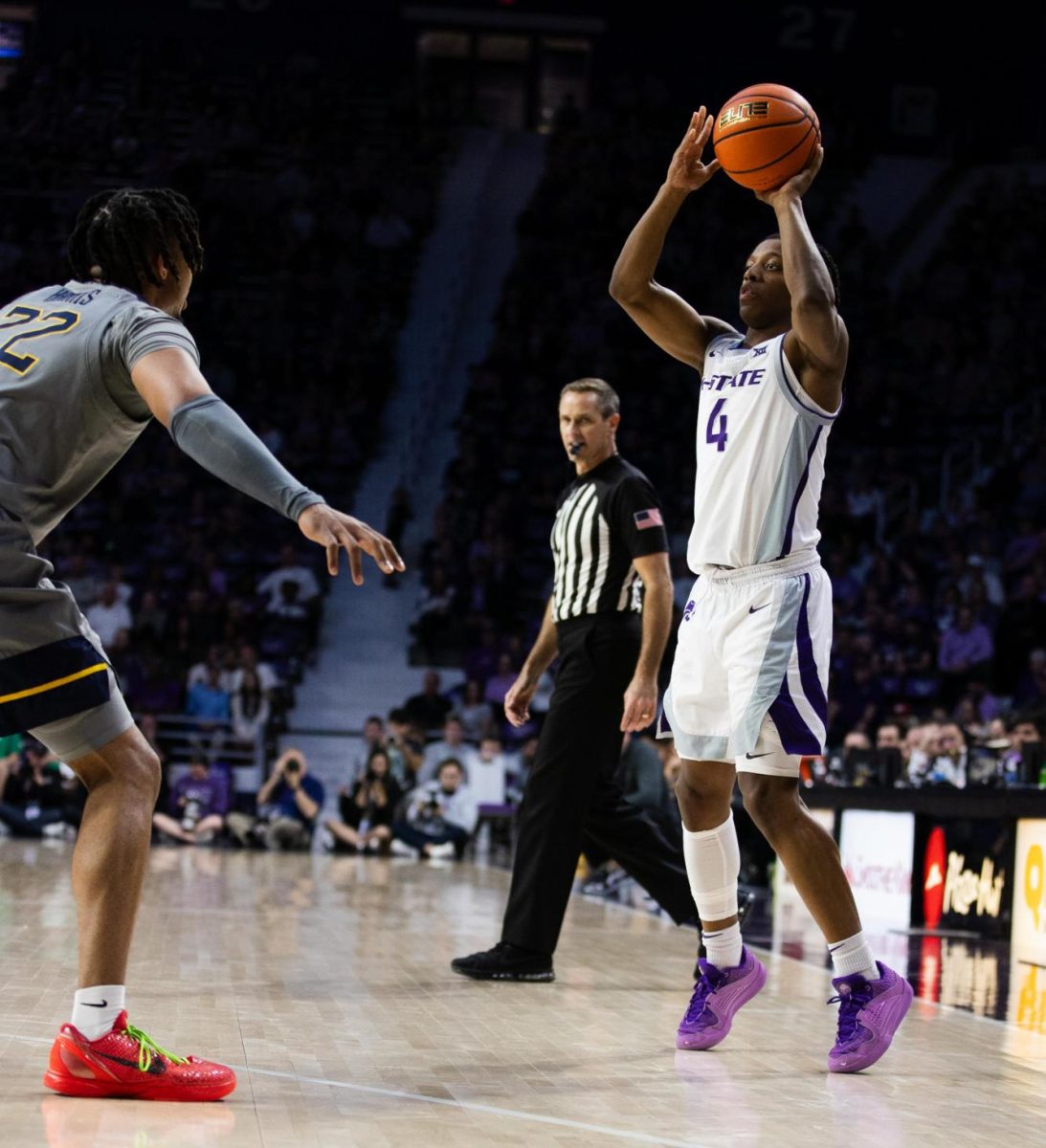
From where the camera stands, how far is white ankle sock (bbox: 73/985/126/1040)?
3186mm

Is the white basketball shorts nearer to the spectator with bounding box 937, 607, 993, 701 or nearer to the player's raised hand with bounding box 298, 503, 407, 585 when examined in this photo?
the player's raised hand with bounding box 298, 503, 407, 585

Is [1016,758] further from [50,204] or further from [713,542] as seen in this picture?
[50,204]

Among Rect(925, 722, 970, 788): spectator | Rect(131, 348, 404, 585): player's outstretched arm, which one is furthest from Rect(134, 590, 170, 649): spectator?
Rect(131, 348, 404, 585): player's outstretched arm

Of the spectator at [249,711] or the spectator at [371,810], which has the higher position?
the spectator at [249,711]

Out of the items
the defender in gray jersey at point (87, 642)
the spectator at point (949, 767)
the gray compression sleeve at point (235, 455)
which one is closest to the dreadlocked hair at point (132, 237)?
the defender in gray jersey at point (87, 642)

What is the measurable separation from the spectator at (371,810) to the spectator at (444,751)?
13.7 inches

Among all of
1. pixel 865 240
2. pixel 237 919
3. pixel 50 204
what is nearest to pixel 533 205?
pixel 865 240

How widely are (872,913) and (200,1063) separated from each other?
6529 mm

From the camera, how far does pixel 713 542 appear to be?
416cm

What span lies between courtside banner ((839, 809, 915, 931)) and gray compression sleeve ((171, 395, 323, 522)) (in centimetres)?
626

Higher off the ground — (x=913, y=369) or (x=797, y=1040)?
(x=913, y=369)

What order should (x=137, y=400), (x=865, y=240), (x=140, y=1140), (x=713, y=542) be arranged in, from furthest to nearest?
(x=865, y=240)
(x=713, y=542)
(x=137, y=400)
(x=140, y=1140)

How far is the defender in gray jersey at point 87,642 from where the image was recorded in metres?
3.14

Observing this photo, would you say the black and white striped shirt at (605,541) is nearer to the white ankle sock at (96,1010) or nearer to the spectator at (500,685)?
the white ankle sock at (96,1010)
